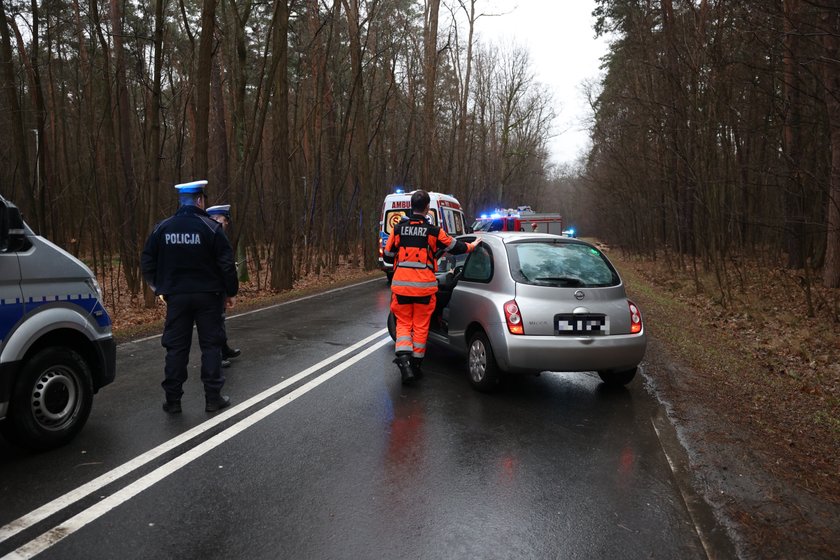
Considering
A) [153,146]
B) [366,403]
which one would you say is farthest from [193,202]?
[153,146]

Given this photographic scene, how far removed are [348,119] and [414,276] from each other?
19498 mm

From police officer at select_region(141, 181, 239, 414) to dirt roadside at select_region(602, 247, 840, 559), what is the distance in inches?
162

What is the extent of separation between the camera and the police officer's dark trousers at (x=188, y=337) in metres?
4.98

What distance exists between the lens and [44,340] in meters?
4.17

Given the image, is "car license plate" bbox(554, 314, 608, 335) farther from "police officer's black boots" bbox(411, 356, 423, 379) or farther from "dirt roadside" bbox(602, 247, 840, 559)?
"police officer's black boots" bbox(411, 356, 423, 379)

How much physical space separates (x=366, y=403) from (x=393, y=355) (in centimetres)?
209

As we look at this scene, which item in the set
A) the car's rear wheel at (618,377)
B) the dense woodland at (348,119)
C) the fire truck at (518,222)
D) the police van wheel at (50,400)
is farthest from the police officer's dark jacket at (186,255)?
the fire truck at (518,222)

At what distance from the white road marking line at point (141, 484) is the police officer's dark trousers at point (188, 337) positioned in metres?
0.59

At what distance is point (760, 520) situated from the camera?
3367 mm

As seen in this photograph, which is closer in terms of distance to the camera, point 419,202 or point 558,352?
point 558,352

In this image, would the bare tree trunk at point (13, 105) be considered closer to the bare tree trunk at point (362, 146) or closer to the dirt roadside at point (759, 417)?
the bare tree trunk at point (362, 146)

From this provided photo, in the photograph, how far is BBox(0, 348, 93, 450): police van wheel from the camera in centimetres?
393

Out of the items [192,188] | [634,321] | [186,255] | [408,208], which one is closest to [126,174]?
[408,208]

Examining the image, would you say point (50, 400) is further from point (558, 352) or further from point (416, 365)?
point (558, 352)
